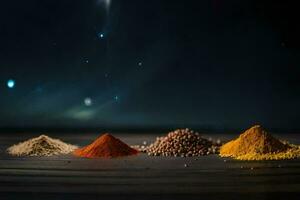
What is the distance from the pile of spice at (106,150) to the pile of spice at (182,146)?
0.59 metres

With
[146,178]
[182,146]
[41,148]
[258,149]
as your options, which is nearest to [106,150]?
[41,148]

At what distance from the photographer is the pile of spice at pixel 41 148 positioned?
13.2 metres

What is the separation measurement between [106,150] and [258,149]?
352 cm

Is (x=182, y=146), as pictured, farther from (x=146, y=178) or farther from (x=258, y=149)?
(x=146, y=178)

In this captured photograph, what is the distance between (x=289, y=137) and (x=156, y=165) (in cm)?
741

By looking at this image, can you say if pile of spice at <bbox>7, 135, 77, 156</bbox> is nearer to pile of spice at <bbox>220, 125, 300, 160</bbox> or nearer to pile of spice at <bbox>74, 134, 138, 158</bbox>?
pile of spice at <bbox>74, 134, 138, 158</bbox>

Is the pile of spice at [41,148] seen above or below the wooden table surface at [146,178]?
above

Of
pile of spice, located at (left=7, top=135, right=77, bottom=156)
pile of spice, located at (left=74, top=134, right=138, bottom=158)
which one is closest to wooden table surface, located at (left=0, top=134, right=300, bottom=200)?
pile of spice, located at (left=74, top=134, right=138, bottom=158)

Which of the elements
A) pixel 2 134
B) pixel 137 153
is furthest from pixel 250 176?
pixel 2 134

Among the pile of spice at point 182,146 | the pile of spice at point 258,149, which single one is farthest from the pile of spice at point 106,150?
the pile of spice at point 258,149

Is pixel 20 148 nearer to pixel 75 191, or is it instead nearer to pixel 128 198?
pixel 75 191

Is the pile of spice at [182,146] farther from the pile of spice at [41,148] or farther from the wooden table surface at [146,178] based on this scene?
the pile of spice at [41,148]

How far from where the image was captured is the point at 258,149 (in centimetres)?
1252

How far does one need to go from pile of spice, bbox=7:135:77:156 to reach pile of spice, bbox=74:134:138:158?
53cm
